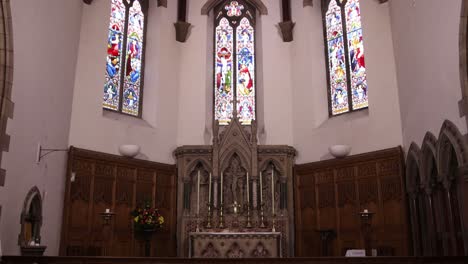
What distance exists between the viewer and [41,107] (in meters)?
10.1

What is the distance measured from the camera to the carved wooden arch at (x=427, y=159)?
388 inches

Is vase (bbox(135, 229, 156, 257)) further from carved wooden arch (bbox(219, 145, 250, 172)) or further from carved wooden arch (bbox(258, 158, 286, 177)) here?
carved wooden arch (bbox(258, 158, 286, 177))

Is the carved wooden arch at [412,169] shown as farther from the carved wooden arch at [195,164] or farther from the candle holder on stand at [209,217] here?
the carved wooden arch at [195,164]

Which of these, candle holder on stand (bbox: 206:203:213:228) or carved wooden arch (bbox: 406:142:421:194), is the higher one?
carved wooden arch (bbox: 406:142:421:194)

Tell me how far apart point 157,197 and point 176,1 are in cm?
615

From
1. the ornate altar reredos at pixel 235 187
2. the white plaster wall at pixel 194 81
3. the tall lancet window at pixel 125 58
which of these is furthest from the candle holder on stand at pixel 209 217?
the tall lancet window at pixel 125 58

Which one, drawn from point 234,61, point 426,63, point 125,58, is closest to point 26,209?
point 125,58

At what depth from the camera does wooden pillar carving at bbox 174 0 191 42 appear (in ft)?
48.1

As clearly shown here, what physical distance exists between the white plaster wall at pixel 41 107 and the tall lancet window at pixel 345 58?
7134mm

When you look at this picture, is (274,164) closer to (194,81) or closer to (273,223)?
(273,223)

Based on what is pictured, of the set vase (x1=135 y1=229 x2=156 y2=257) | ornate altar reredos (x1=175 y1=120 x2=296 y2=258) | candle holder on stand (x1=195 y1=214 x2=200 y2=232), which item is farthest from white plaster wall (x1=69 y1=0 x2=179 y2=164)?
vase (x1=135 y1=229 x2=156 y2=257)

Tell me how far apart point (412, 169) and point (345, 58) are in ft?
13.7

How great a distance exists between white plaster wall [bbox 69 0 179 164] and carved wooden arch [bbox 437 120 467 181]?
7.20 m

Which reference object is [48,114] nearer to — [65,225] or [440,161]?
[65,225]
